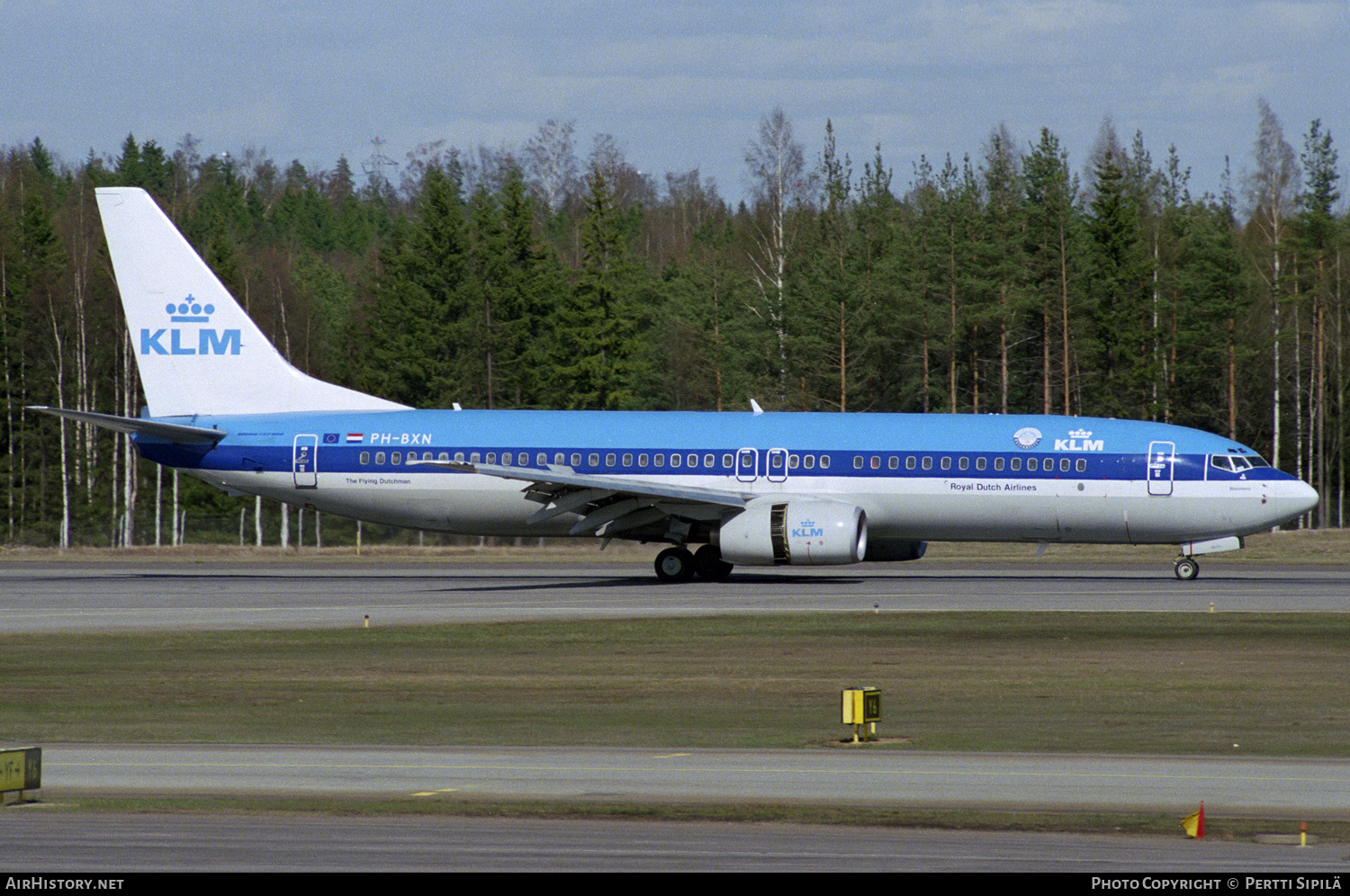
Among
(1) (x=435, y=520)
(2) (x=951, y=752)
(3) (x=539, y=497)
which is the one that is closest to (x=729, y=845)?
(2) (x=951, y=752)

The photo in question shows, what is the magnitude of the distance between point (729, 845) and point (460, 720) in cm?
707

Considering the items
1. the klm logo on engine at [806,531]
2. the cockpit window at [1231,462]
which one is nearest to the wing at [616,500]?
the klm logo on engine at [806,531]

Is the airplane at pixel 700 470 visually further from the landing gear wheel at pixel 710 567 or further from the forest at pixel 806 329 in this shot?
the forest at pixel 806 329

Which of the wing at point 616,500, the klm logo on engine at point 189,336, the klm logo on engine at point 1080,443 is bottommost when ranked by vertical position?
the wing at point 616,500

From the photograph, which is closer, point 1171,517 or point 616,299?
point 1171,517

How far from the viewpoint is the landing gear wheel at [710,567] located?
3716 cm

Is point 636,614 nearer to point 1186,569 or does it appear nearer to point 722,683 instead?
point 722,683

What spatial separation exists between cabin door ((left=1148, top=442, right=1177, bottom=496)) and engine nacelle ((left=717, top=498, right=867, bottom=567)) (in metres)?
6.94

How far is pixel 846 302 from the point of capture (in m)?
74.6

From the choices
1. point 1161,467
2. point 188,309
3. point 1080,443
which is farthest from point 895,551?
point 188,309

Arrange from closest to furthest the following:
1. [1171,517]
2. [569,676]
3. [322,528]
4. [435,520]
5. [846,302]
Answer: [569,676] < [1171,517] < [435,520] < [322,528] < [846,302]

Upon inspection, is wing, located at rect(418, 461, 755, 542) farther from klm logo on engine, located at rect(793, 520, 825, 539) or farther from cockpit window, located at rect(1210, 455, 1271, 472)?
cockpit window, located at rect(1210, 455, 1271, 472)

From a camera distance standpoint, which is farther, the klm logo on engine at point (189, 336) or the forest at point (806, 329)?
the forest at point (806, 329)

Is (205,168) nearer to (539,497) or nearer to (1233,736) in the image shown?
(539,497)
